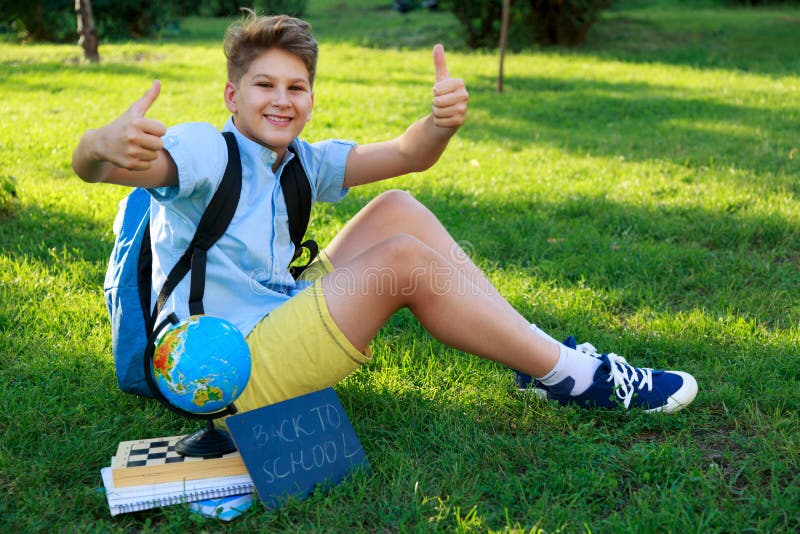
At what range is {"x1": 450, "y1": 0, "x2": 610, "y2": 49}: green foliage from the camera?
13727mm

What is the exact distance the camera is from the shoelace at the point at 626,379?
9.23 feet

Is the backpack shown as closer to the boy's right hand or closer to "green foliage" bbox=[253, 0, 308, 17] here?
the boy's right hand

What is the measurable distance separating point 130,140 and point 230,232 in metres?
0.50

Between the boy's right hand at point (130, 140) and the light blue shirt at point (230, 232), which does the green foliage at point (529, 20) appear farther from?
the boy's right hand at point (130, 140)

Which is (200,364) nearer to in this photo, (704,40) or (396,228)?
(396,228)

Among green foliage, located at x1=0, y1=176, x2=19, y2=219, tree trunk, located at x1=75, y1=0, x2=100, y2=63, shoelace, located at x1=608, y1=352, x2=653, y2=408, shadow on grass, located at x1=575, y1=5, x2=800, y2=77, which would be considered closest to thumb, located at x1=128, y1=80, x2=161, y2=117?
shoelace, located at x1=608, y1=352, x2=653, y2=408

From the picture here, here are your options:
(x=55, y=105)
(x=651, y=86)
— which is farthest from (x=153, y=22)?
(x=651, y=86)

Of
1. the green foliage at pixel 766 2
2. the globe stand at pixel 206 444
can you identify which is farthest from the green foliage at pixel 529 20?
the globe stand at pixel 206 444

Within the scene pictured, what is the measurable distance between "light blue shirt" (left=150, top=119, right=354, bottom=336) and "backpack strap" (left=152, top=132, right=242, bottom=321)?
0.07 feet

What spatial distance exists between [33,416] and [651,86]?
8.62 metres

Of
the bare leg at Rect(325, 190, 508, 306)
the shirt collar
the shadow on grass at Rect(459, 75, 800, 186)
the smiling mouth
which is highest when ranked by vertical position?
the smiling mouth

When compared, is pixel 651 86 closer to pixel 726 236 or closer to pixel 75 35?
pixel 726 236

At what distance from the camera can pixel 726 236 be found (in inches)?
182

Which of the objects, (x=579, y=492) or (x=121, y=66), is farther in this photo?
(x=121, y=66)
